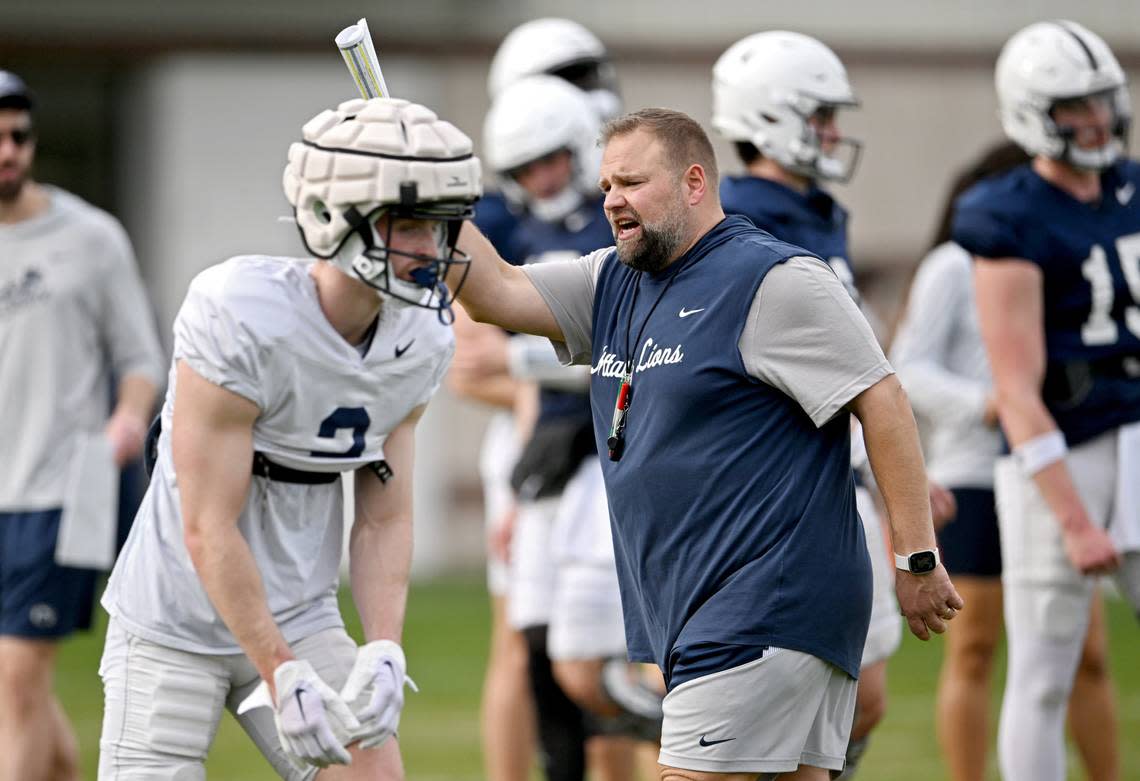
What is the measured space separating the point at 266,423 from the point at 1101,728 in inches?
123

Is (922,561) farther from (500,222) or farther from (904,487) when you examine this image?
(500,222)

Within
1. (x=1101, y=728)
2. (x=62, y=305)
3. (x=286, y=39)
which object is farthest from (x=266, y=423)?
(x=286, y=39)

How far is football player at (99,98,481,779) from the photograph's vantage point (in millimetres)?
3869

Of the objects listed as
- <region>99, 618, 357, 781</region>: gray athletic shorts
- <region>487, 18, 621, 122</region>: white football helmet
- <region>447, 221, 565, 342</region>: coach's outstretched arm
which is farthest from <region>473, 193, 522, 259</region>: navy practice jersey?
<region>99, 618, 357, 781</region>: gray athletic shorts

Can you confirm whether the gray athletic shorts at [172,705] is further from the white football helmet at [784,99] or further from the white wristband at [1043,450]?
the white wristband at [1043,450]

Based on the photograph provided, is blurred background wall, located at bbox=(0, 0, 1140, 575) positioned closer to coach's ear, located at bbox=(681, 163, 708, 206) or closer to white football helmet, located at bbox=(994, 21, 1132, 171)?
white football helmet, located at bbox=(994, 21, 1132, 171)

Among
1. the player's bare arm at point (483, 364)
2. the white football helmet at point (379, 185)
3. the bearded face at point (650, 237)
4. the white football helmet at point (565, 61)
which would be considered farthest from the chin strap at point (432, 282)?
the white football helmet at point (565, 61)

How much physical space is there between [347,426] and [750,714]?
1063 millimetres

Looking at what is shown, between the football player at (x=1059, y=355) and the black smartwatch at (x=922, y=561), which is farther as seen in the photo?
the football player at (x=1059, y=355)

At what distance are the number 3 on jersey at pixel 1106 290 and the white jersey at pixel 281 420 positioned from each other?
2.03 metres

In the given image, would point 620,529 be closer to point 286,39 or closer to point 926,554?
point 926,554

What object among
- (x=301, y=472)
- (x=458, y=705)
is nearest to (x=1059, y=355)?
(x=301, y=472)

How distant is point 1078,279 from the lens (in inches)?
210

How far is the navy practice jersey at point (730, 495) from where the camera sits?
3.83 m
